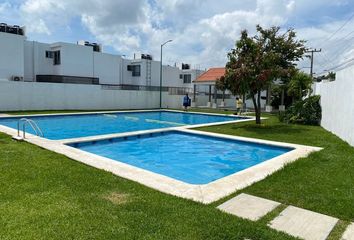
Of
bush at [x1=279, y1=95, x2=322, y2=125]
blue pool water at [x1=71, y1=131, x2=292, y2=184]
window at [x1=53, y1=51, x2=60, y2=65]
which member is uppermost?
window at [x1=53, y1=51, x2=60, y2=65]

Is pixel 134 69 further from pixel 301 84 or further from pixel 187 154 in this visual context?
pixel 187 154

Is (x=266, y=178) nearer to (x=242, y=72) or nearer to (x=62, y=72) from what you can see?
(x=242, y=72)

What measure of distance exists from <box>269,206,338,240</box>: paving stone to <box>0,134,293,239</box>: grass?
276 mm

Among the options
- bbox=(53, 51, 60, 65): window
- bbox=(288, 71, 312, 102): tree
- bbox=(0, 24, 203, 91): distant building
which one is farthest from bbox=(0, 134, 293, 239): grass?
bbox=(53, 51, 60, 65): window

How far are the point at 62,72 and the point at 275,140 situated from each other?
88.5ft

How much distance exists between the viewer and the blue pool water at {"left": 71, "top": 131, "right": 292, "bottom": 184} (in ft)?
30.7

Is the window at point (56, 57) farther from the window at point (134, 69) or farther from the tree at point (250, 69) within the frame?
the tree at point (250, 69)

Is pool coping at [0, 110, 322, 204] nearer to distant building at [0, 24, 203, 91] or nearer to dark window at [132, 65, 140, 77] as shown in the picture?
distant building at [0, 24, 203, 91]

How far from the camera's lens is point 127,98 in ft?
102

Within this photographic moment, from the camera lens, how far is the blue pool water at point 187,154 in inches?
368

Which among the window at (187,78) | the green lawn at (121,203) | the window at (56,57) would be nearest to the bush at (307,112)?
the green lawn at (121,203)

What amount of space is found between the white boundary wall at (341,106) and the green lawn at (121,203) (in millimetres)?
3391

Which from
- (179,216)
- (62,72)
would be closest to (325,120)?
(179,216)

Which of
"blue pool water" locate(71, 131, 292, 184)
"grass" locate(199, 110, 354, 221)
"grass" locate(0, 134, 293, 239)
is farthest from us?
"blue pool water" locate(71, 131, 292, 184)
